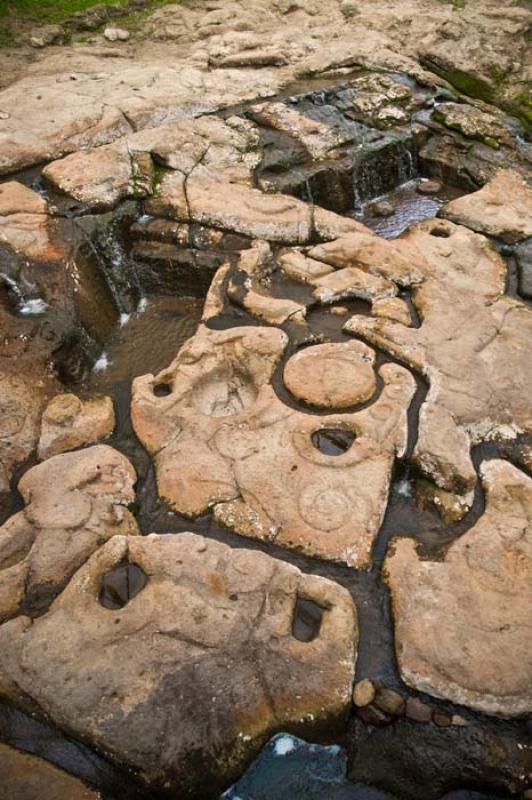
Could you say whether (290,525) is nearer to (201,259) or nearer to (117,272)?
(201,259)

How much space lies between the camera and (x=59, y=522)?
3.75 m

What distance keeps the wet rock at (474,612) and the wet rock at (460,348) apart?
445 mm

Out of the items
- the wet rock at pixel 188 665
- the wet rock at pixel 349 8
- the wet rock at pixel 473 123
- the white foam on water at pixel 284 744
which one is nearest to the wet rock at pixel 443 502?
the wet rock at pixel 188 665

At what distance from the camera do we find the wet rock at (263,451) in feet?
12.1

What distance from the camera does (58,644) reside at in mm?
3092

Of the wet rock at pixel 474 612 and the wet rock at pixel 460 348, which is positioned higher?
the wet rock at pixel 460 348

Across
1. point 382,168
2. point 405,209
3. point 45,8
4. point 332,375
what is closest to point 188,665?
point 332,375

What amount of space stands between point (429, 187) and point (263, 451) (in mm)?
5482

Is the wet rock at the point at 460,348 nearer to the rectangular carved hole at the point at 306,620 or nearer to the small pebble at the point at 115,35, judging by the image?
the rectangular carved hole at the point at 306,620

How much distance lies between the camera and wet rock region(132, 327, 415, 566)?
3.70 meters

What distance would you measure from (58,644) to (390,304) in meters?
3.92

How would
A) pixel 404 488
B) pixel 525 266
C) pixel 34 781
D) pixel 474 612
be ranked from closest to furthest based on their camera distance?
pixel 34 781
pixel 474 612
pixel 404 488
pixel 525 266

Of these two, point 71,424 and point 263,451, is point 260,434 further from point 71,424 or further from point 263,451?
point 71,424

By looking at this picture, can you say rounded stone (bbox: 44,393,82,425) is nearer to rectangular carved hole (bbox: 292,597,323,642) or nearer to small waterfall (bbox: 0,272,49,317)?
small waterfall (bbox: 0,272,49,317)
